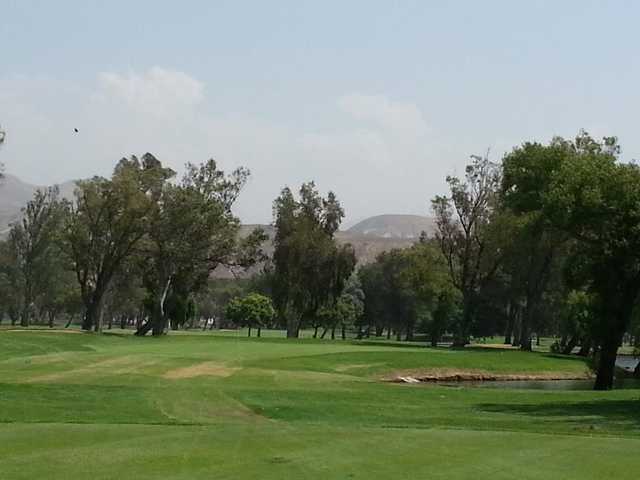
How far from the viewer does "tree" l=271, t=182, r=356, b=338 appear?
86.0 m

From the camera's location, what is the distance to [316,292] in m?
87.4

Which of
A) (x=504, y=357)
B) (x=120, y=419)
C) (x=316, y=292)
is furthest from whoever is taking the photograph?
(x=316, y=292)

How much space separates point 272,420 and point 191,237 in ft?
172

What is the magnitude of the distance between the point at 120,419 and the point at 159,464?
30.8ft

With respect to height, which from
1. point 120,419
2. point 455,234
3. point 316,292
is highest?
point 455,234

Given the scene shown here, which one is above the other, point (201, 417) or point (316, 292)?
point (316, 292)

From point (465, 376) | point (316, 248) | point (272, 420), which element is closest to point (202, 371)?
point (272, 420)

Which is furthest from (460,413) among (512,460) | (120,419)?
(512,460)

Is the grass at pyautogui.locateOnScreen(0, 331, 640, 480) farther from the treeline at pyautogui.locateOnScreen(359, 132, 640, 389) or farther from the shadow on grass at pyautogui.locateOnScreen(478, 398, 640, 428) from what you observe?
the treeline at pyautogui.locateOnScreen(359, 132, 640, 389)

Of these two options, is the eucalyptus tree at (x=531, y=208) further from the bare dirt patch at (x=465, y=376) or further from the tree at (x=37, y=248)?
the tree at (x=37, y=248)

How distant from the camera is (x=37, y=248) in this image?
110 m

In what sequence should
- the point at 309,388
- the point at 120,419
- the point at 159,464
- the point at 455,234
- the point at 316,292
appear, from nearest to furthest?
the point at 159,464
the point at 120,419
the point at 309,388
the point at 455,234
the point at 316,292

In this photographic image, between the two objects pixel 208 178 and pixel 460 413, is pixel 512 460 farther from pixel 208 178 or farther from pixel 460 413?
pixel 208 178

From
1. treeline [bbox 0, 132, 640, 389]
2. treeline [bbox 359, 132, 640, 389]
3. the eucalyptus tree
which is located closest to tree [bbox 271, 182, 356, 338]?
treeline [bbox 0, 132, 640, 389]
